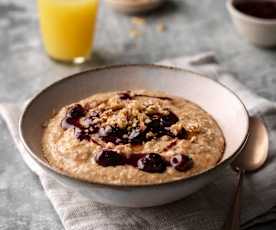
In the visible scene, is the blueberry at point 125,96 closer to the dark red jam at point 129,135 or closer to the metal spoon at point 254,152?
the dark red jam at point 129,135

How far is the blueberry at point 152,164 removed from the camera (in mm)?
2012

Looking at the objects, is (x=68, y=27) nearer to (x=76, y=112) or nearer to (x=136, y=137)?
(x=76, y=112)

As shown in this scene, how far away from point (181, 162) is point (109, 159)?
0.85 ft

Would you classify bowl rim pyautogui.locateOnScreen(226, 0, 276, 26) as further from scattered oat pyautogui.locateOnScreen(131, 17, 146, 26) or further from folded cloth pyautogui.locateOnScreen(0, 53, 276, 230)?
folded cloth pyautogui.locateOnScreen(0, 53, 276, 230)

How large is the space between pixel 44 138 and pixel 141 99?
18.7 inches

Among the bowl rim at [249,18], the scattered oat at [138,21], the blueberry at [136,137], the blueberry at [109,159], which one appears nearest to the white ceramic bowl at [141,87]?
the blueberry at [109,159]

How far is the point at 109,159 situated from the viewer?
2053 millimetres

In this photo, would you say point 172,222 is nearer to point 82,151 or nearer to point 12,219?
point 82,151

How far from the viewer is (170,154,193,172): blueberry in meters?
2.03

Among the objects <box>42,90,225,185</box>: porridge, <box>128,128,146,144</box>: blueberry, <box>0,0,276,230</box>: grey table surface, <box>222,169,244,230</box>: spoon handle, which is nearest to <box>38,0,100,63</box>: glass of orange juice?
<box>0,0,276,230</box>: grey table surface

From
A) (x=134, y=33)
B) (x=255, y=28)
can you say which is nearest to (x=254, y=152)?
(x=255, y=28)

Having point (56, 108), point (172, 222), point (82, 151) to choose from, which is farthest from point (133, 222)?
point (56, 108)

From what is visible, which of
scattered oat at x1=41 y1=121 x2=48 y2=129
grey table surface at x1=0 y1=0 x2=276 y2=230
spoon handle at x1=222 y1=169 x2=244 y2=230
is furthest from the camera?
grey table surface at x1=0 y1=0 x2=276 y2=230

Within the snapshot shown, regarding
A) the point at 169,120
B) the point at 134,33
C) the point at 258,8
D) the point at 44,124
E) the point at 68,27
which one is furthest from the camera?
the point at 134,33
